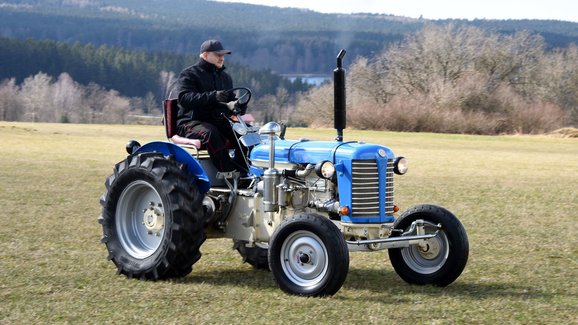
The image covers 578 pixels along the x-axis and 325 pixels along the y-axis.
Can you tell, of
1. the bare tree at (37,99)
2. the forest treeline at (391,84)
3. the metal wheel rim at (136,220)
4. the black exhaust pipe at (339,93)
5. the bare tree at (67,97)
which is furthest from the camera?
the bare tree at (67,97)

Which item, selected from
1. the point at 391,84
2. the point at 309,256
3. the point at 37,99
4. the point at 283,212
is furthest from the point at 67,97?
the point at 309,256

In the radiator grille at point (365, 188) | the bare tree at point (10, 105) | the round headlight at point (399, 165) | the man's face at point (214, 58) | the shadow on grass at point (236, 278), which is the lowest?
the bare tree at point (10, 105)

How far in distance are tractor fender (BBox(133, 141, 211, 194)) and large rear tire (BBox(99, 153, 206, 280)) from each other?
135mm

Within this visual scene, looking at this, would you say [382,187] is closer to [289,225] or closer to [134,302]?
[289,225]

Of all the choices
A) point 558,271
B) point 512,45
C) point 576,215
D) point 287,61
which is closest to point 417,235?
point 558,271

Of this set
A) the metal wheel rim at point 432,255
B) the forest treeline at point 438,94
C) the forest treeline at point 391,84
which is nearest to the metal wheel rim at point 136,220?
the metal wheel rim at point 432,255

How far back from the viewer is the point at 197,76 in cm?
927

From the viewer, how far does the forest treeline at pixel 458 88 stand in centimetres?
6244

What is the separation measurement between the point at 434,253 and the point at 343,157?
4.12ft

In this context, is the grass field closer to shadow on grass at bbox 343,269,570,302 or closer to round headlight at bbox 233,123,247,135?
shadow on grass at bbox 343,269,570,302

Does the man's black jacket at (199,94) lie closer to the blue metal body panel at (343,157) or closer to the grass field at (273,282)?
the blue metal body panel at (343,157)

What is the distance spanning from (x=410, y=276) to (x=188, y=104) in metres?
2.49

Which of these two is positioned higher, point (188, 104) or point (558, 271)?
point (188, 104)

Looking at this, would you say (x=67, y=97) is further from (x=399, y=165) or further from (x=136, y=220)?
(x=399, y=165)
